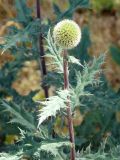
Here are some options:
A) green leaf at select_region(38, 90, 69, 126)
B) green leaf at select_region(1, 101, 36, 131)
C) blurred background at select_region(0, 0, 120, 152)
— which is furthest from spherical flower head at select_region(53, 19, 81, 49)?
blurred background at select_region(0, 0, 120, 152)

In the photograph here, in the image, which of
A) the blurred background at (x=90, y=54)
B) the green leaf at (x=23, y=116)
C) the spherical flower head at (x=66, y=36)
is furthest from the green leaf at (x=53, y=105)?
the blurred background at (x=90, y=54)

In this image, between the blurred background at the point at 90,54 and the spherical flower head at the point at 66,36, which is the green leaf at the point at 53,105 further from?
the blurred background at the point at 90,54

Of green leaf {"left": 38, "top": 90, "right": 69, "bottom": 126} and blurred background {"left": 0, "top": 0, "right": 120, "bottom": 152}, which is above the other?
blurred background {"left": 0, "top": 0, "right": 120, "bottom": 152}

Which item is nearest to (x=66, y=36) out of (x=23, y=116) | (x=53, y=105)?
(x=53, y=105)

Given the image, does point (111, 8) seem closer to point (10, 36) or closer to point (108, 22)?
point (108, 22)

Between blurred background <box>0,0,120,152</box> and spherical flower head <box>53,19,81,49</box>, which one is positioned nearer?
spherical flower head <box>53,19,81,49</box>

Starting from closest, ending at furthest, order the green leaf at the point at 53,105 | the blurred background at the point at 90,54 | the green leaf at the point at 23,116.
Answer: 1. the green leaf at the point at 53,105
2. the green leaf at the point at 23,116
3. the blurred background at the point at 90,54

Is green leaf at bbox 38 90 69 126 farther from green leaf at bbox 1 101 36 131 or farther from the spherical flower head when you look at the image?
green leaf at bbox 1 101 36 131

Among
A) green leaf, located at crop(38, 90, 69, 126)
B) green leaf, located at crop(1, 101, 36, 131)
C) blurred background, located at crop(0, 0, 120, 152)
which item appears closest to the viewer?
green leaf, located at crop(38, 90, 69, 126)

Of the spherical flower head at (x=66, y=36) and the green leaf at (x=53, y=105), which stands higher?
the spherical flower head at (x=66, y=36)

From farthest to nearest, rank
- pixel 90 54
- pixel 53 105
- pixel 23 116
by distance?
pixel 90 54, pixel 23 116, pixel 53 105

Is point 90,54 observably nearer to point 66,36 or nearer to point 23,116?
point 23,116
